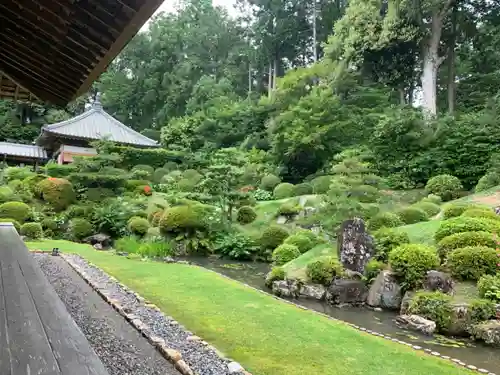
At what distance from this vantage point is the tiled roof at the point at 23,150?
24930mm

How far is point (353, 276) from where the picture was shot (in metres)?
8.55

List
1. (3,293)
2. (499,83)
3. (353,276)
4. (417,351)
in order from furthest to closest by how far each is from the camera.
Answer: (499,83) < (353,276) < (417,351) < (3,293)

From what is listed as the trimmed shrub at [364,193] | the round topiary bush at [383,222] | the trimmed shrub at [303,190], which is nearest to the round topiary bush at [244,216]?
the trimmed shrub at [303,190]

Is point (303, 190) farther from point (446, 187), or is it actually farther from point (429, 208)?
point (429, 208)

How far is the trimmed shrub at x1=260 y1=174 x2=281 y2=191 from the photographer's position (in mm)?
20547

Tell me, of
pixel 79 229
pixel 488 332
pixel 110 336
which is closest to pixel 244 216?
pixel 79 229

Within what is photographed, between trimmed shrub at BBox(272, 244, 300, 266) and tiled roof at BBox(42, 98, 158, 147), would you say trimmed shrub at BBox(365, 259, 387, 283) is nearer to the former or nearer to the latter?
trimmed shrub at BBox(272, 244, 300, 266)

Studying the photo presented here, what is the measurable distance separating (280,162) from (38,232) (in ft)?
40.0

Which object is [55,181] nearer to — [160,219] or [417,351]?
[160,219]

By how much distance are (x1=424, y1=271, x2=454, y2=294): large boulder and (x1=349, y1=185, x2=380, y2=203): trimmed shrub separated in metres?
3.63

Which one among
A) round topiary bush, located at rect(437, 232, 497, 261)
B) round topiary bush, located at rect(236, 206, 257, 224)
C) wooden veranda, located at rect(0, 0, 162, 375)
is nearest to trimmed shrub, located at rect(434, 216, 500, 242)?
round topiary bush, located at rect(437, 232, 497, 261)

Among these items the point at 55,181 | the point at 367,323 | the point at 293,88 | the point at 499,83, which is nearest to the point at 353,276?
the point at 367,323

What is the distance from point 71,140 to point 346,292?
62.9ft

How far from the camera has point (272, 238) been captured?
13.1 m
